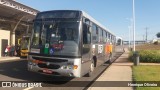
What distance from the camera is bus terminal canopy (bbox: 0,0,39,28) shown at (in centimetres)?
3844

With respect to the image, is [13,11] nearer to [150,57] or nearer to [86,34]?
[150,57]

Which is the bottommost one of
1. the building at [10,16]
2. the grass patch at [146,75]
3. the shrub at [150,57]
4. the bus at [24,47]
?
the grass patch at [146,75]

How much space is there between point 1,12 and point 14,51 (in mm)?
5783

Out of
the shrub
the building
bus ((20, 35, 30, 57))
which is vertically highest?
the building

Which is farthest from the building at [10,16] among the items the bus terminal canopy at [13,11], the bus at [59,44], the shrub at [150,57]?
the bus at [59,44]

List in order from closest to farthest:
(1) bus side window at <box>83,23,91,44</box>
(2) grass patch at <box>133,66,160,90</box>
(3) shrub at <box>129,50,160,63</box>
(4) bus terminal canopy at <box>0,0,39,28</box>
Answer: (1) bus side window at <box>83,23,91,44</box> → (2) grass patch at <box>133,66,160,90</box> → (3) shrub at <box>129,50,160,63</box> → (4) bus terminal canopy at <box>0,0,39,28</box>

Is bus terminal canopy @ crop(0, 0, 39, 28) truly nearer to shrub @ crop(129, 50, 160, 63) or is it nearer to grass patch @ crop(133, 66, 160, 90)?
shrub @ crop(129, 50, 160, 63)

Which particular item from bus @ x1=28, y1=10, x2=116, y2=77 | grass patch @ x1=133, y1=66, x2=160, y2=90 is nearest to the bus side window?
bus @ x1=28, y1=10, x2=116, y2=77

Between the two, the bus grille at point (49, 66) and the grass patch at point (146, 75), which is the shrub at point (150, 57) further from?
the bus grille at point (49, 66)

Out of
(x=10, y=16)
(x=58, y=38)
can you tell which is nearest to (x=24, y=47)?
(x=10, y=16)

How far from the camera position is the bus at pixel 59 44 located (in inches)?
491

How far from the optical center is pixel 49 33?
1295 cm

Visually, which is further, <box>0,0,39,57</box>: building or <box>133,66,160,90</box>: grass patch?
<box>0,0,39,57</box>: building

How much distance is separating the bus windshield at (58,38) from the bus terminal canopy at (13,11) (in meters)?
24.8
